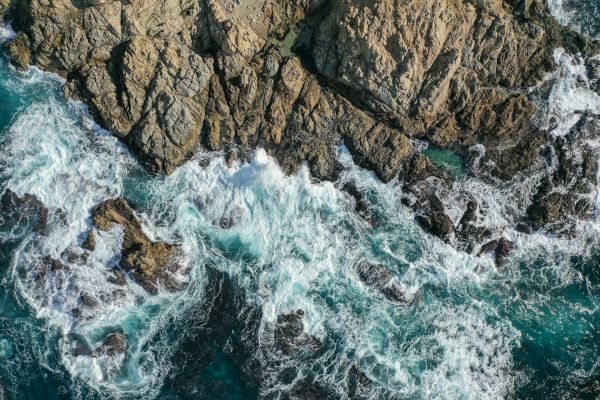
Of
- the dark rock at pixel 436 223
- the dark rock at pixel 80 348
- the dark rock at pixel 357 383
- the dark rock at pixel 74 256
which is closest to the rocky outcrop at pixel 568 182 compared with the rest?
the dark rock at pixel 436 223

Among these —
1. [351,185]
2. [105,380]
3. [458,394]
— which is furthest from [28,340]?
[458,394]

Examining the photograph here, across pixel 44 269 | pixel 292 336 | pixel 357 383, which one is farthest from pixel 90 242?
pixel 357 383

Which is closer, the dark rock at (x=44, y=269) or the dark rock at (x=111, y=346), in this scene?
the dark rock at (x=111, y=346)

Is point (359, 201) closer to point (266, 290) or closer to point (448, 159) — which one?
point (448, 159)

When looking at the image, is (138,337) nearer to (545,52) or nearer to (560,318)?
(560,318)

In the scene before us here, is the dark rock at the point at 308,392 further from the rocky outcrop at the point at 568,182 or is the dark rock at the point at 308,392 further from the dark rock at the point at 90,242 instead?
the rocky outcrop at the point at 568,182

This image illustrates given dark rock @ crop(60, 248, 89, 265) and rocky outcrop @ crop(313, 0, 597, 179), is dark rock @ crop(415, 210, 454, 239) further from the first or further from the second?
dark rock @ crop(60, 248, 89, 265)
